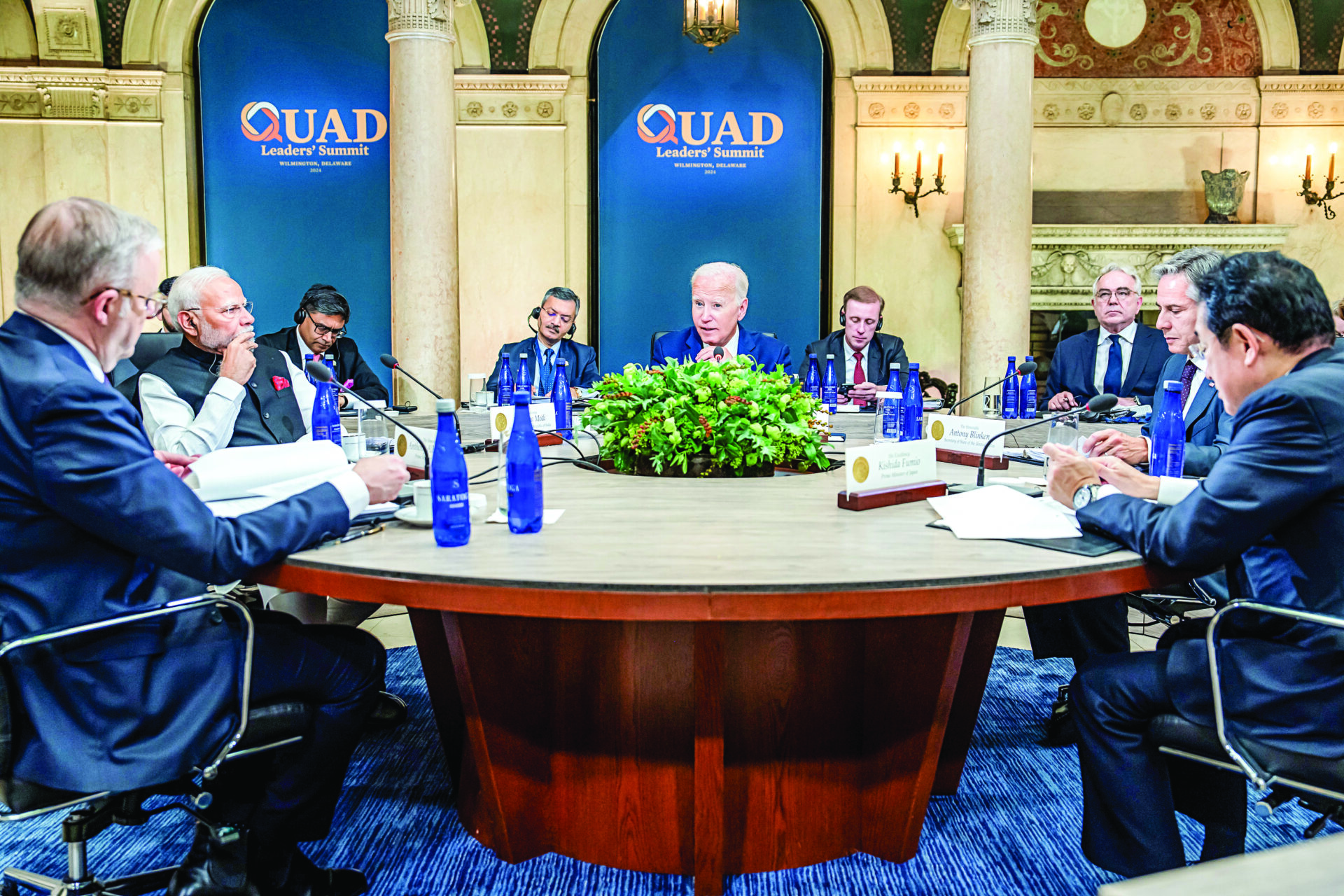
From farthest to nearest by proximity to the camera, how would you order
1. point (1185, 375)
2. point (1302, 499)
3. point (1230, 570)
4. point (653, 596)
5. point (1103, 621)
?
point (1185, 375) < point (1103, 621) < point (1230, 570) < point (1302, 499) < point (653, 596)

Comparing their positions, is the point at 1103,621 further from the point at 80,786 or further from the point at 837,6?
the point at 837,6

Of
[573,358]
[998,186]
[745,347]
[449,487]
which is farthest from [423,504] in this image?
[998,186]

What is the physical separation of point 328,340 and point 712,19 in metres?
3.18

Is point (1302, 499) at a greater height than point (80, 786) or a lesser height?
greater

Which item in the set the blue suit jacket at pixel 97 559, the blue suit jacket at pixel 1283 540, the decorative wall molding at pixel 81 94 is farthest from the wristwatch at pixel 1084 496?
the decorative wall molding at pixel 81 94

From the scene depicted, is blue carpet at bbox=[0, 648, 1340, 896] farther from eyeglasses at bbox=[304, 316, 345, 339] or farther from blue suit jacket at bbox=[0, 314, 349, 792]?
eyeglasses at bbox=[304, 316, 345, 339]

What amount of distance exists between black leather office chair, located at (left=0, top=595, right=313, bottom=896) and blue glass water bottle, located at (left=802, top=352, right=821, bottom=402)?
3368 millimetres

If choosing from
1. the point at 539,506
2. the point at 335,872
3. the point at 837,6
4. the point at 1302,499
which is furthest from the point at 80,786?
the point at 837,6

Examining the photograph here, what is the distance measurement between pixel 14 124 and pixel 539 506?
7.78 m

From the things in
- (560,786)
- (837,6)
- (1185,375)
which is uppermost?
(837,6)

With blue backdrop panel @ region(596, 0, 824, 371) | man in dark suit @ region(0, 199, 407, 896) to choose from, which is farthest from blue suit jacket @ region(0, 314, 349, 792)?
blue backdrop panel @ region(596, 0, 824, 371)

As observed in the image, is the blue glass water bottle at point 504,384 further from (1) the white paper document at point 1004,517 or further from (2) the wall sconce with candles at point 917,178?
(2) the wall sconce with candles at point 917,178

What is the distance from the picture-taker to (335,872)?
1.97 meters

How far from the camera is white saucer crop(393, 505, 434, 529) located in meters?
1.88
